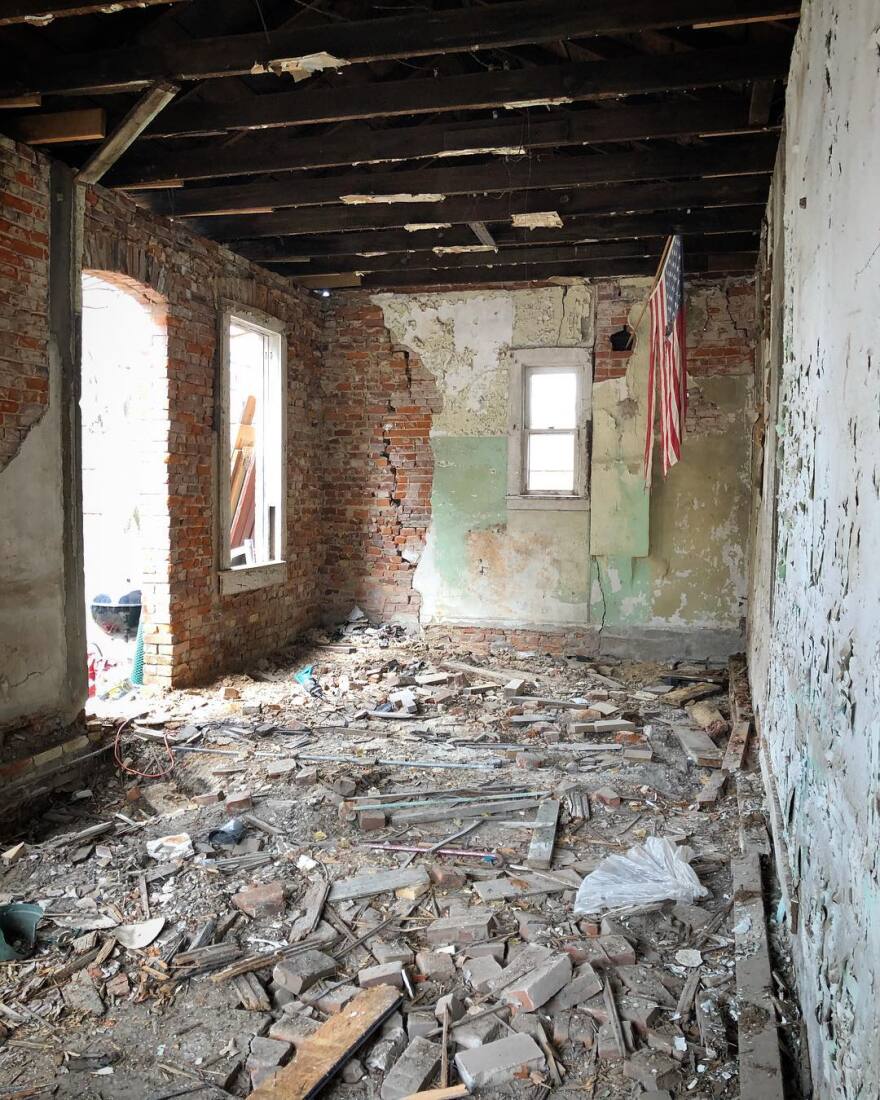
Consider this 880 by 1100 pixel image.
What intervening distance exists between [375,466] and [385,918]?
19.7ft

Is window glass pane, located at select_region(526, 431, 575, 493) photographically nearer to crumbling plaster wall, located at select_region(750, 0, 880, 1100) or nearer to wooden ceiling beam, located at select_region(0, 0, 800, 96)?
crumbling plaster wall, located at select_region(750, 0, 880, 1100)

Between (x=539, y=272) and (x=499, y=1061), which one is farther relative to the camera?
(x=539, y=272)

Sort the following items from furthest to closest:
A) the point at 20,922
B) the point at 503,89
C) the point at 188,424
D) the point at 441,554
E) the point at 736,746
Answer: the point at 441,554
the point at 188,424
the point at 736,746
the point at 503,89
the point at 20,922

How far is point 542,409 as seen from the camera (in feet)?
27.4

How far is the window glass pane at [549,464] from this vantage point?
27.4 ft

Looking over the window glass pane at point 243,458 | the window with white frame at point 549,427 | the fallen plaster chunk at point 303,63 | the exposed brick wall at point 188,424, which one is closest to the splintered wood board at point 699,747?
the window with white frame at point 549,427

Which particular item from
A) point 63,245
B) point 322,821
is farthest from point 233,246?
point 322,821

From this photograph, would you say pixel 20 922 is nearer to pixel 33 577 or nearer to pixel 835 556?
pixel 33 577

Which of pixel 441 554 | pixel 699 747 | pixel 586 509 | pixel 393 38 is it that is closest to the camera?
pixel 393 38

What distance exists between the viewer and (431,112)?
5.07m

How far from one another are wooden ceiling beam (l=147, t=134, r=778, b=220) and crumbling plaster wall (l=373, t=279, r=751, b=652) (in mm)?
2553

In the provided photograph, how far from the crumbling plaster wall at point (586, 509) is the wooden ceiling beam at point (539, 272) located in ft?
0.85

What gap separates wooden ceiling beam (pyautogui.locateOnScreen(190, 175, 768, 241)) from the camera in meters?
5.60

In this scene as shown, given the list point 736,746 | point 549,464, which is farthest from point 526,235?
point 736,746
